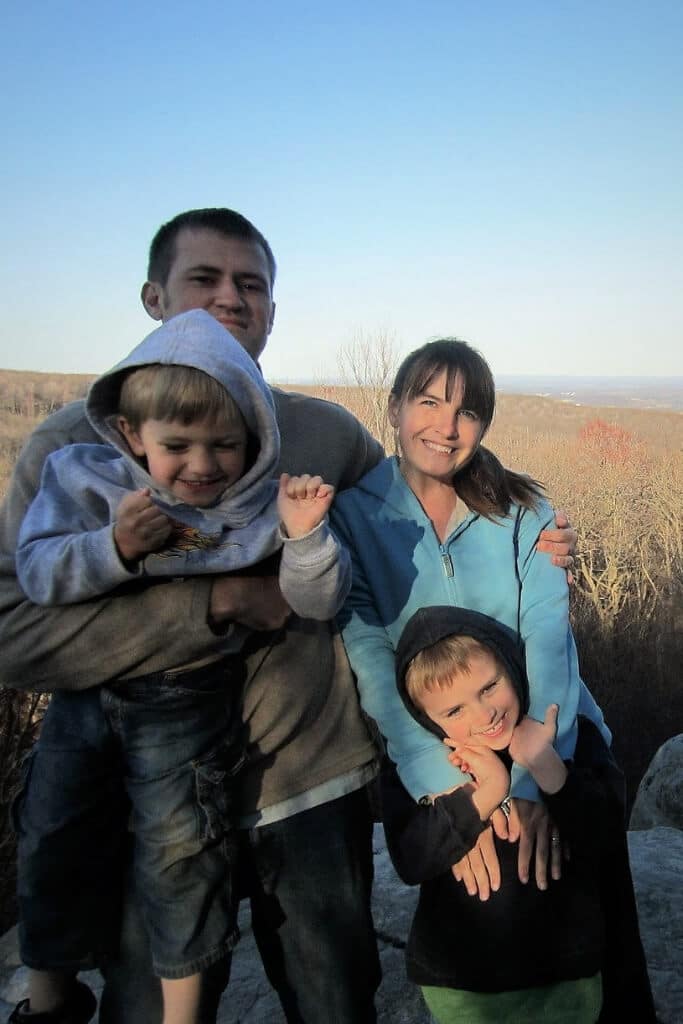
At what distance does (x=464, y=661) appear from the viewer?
6.08ft

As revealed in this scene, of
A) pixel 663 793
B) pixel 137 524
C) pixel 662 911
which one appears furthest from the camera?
pixel 663 793

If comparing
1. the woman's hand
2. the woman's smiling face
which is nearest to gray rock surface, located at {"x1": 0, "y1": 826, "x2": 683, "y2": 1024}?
the woman's hand

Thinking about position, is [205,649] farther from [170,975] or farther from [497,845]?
[497,845]

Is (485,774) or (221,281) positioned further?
(221,281)

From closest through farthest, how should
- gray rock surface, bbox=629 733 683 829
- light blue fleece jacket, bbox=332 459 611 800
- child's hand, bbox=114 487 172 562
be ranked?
child's hand, bbox=114 487 172 562
light blue fleece jacket, bbox=332 459 611 800
gray rock surface, bbox=629 733 683 829

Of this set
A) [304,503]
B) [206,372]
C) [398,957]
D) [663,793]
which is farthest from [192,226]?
[663,793]

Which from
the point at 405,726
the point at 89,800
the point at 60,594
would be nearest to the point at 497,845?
the point at 405,726

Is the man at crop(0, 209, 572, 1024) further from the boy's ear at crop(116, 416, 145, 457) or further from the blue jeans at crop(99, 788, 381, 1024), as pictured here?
the boy's ear at crop(116, 416, 145, 457)

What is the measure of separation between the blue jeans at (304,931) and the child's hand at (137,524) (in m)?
0.78

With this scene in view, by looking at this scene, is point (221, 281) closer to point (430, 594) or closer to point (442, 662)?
point (430, 594)

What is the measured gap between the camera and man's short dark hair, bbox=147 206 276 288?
2.23 m

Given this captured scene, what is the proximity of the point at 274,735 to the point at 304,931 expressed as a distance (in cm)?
48

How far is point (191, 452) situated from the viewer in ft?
5.56

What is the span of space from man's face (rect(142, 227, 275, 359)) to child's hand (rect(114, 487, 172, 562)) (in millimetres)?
811
